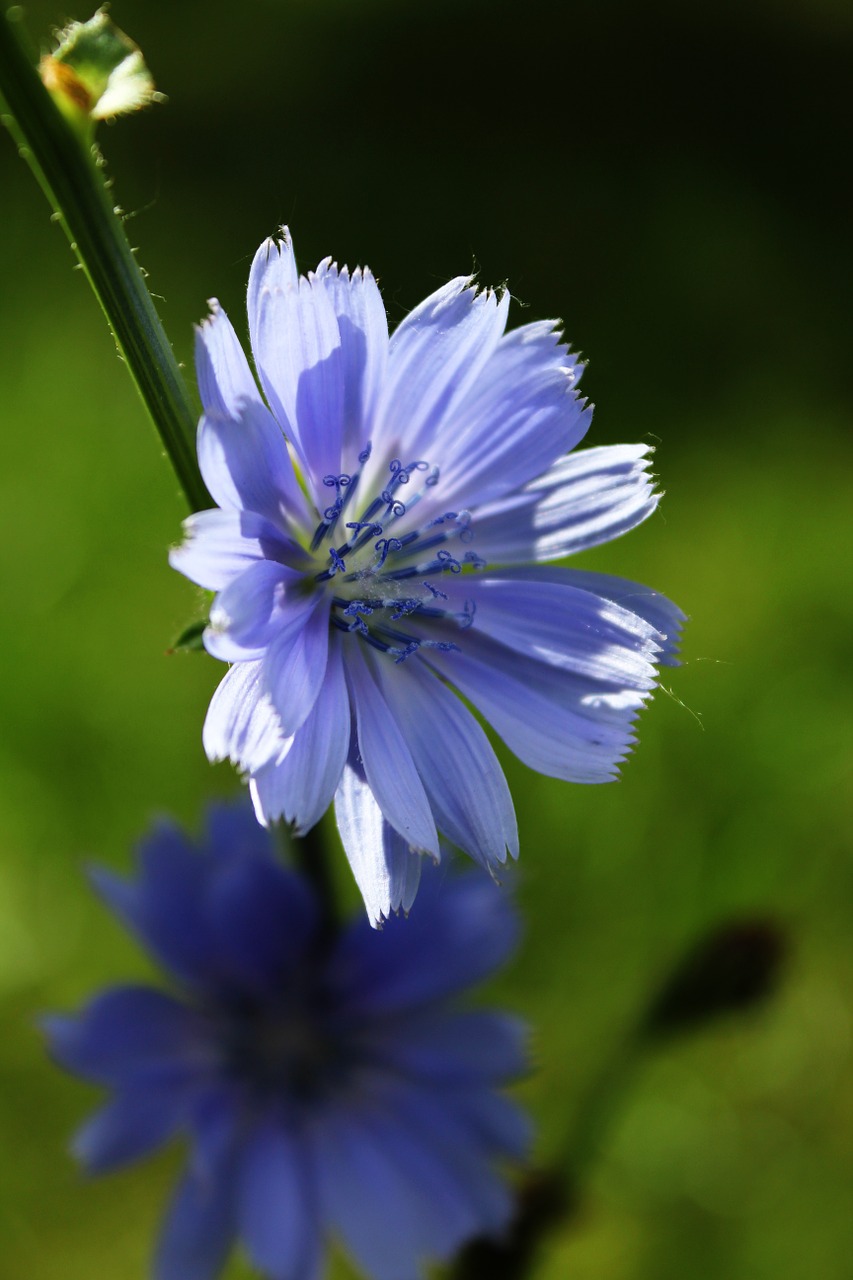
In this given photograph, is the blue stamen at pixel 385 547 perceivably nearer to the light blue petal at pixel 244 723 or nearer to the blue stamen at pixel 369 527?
the blue stamen at pixel 369 527

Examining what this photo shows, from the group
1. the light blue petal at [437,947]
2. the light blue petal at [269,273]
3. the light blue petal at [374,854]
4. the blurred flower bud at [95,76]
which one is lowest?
the light blue petal at [437,947]

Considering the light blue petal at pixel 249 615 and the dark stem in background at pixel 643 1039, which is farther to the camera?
the dark stem in background at pixel 643 1039

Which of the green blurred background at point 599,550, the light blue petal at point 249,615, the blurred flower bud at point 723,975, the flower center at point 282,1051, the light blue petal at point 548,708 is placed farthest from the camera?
the green blurred background at point 599,550

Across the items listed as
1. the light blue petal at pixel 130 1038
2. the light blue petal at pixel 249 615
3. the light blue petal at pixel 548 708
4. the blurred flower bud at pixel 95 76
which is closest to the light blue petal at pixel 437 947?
the light blue petal at pixel 130 1038

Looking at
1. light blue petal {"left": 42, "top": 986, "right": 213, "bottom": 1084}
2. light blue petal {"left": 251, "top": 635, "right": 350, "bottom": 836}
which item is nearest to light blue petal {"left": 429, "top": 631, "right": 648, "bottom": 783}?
light blue petal {"left": 251, "top": 635, "right": 350, "bottom": 836}

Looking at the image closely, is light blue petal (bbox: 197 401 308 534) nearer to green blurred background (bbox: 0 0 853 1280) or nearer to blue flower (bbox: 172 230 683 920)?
blue flower (bbox: 172 230 683 920)

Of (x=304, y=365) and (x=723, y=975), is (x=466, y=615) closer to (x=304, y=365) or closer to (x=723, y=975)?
(x=304, y=365)
